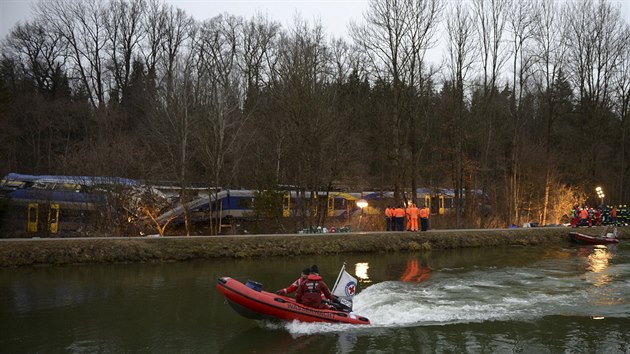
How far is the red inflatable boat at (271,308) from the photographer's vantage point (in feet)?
39.8

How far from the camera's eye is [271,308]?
12.1m

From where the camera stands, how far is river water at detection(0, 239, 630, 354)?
11.2 m

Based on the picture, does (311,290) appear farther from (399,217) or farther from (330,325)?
(399,217)

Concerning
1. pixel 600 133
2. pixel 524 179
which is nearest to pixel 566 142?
pixel 600 133

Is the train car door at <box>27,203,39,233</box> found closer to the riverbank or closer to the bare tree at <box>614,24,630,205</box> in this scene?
the riverbank

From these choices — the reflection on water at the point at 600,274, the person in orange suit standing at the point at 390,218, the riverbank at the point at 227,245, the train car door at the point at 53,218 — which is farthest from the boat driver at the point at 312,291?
the train car door at the point at 53,218

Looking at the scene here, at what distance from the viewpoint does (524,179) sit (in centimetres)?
3866

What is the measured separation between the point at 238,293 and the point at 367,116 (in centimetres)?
3765

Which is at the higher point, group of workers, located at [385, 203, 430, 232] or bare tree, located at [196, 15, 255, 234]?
bare tree, located at [196, 15, 255, 234]

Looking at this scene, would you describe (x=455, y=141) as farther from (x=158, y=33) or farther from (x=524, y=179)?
(x=158, y=33)

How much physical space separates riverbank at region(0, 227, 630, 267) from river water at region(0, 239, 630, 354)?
2.64 feet

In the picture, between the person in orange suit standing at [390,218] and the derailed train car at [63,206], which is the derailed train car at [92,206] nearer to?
the derailed train car at [63,206]

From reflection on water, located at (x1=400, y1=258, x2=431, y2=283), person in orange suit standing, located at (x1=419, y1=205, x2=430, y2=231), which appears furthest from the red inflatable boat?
person in orange suit standing, located at (x1=419, y1=205, x2=430, y2=231)

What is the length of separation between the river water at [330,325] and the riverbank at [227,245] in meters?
0.80
